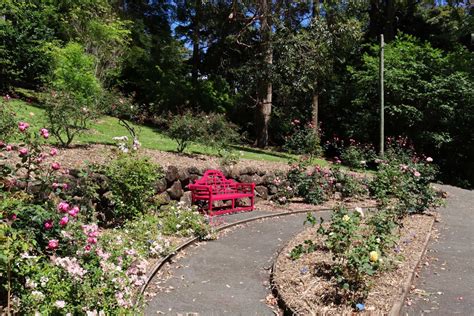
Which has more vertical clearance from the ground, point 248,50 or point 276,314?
point 248,50

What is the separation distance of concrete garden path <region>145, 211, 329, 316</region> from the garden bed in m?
0.24

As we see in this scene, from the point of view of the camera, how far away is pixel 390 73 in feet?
59.6

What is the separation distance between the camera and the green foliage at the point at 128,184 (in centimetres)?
642

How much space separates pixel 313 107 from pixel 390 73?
414 centimetres

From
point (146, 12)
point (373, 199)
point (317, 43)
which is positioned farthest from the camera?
point (146, 12)

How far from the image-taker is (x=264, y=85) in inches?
688

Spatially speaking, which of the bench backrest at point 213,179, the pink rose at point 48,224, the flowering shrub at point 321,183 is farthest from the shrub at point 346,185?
the pink rose at point 48,224

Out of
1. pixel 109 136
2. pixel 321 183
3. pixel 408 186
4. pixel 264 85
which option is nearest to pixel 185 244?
pixel 408 186

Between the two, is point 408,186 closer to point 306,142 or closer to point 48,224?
point 306,142

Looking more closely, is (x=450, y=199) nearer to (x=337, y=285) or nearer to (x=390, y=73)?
(x=390, y=73)

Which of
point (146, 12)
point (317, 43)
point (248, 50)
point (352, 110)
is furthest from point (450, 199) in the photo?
point (146, 12)

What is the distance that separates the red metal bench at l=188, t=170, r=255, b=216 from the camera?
8.33 meters

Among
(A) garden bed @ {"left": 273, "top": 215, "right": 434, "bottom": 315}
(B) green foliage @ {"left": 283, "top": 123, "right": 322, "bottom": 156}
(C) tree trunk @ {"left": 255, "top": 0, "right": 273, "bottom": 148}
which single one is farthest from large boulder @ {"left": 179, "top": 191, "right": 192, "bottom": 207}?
(C) tree trunk @ {"left": 255, "top": 0, "right": 273, "bottom": 148}

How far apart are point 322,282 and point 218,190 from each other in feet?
15.2
